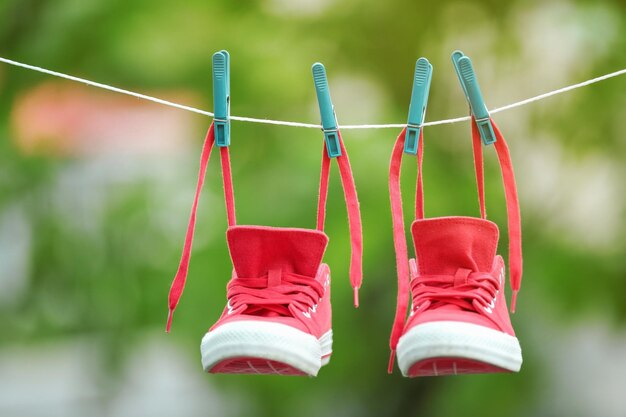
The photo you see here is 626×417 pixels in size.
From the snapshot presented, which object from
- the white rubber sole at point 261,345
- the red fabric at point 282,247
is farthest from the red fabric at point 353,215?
the white rubber sole at point 261,345

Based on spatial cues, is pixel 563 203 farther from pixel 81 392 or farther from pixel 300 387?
pixel 81 392

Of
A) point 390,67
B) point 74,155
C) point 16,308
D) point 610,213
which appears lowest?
point 16,308

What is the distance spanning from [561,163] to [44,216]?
151 centimetres

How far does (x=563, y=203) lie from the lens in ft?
9.00

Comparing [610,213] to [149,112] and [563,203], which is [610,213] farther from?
[149,112]

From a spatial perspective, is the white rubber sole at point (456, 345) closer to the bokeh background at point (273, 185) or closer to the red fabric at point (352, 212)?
the red fabric at point (352, 212)

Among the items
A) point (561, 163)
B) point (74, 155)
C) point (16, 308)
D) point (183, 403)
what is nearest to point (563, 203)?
point (561, 163)

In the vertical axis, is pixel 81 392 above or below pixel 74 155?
below

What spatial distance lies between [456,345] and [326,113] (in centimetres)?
33

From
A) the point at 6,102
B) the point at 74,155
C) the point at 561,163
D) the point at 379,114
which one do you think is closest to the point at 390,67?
the point at 379,114

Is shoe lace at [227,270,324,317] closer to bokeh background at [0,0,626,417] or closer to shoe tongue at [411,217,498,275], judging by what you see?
shoe tongue at [411,217,498,275]

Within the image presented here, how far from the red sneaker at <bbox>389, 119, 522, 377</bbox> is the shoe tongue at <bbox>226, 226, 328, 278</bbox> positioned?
11 centimetres

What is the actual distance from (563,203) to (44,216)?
151cm

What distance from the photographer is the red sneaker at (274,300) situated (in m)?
1.05
